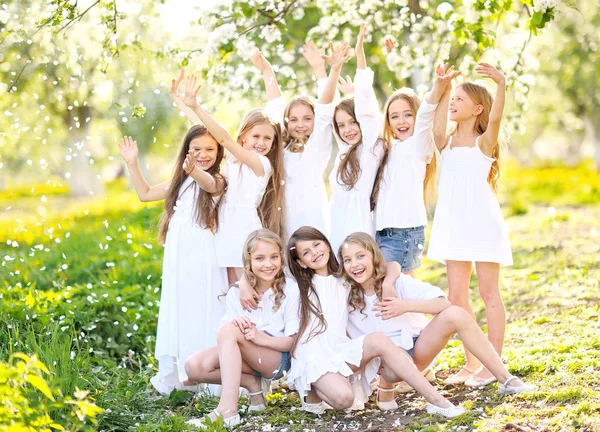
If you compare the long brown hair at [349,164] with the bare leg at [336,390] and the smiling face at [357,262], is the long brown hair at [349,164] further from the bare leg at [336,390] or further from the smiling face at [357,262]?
the bare leg at [336,390]

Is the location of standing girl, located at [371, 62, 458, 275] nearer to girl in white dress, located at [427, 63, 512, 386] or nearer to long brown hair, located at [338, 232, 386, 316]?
girl in white dress, located at [427, 63, 512, 386]

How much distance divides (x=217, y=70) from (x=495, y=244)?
2841mm

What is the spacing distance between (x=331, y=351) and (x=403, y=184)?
1121 mm

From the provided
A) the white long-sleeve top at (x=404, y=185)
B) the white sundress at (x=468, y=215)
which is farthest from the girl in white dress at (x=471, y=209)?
the white long-sleeve top at (x=404, y=185)

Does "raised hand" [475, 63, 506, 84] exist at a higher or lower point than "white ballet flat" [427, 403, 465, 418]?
higher

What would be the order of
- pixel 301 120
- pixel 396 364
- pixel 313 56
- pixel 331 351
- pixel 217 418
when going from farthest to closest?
1. pixel 313 56
2. pixel 301 120
3. pixel 331 351
4. pixel 396 364
5. pixel 217 418

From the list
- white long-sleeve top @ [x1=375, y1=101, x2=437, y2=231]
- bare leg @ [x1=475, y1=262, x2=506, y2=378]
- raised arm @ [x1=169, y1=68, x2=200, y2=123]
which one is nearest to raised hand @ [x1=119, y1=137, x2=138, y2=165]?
raised arm @ [x1=169, y1=68, x2=200, y2=123]

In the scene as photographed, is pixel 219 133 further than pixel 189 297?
A: No

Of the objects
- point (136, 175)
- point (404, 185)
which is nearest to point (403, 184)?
point (404, 185)

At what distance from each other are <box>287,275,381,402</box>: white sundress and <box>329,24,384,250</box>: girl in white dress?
0.45m

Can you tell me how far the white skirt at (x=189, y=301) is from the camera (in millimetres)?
4645

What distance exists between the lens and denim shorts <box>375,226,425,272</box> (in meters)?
4.55

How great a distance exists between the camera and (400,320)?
422 centimetres

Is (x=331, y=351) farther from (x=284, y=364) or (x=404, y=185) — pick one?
(x=404, y=185)
